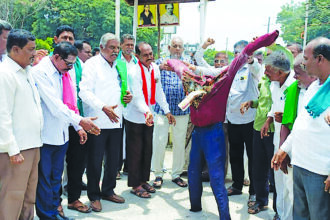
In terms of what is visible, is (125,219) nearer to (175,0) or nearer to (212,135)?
(212,135)

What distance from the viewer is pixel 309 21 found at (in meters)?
36.2

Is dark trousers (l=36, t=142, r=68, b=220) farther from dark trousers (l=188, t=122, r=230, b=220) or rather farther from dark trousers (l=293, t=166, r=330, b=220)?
dark trousers (l=293, t=166, r=330, b=220)

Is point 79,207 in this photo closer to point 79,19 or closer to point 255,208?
point 255,208

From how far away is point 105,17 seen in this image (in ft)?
123

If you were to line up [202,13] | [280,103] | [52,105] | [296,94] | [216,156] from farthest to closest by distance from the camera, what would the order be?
1. [202,13]
2. [216,156]
3. [280,103]
4. [52,105]
5. [296,94]

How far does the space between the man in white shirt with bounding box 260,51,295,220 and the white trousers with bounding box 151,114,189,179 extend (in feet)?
5.40

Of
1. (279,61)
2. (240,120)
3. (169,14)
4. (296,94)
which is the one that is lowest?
(240,120)

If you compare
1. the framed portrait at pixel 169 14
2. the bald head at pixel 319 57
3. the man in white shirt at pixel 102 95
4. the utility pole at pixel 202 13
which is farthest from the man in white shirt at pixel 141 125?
the framed portrait at pixel 169 14

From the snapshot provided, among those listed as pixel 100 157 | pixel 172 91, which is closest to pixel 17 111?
pixel 100 157

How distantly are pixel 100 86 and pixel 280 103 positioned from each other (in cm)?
203

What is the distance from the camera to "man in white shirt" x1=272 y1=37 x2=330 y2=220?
6.91ft

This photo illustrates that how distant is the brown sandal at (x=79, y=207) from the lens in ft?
12.3

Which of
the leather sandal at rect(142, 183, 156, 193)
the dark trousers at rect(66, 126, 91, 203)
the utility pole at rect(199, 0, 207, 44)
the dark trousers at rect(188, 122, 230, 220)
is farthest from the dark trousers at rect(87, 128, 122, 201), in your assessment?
the utility pole at rect(199, 0, 207, 44)

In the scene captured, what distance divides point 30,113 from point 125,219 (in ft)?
5.52
